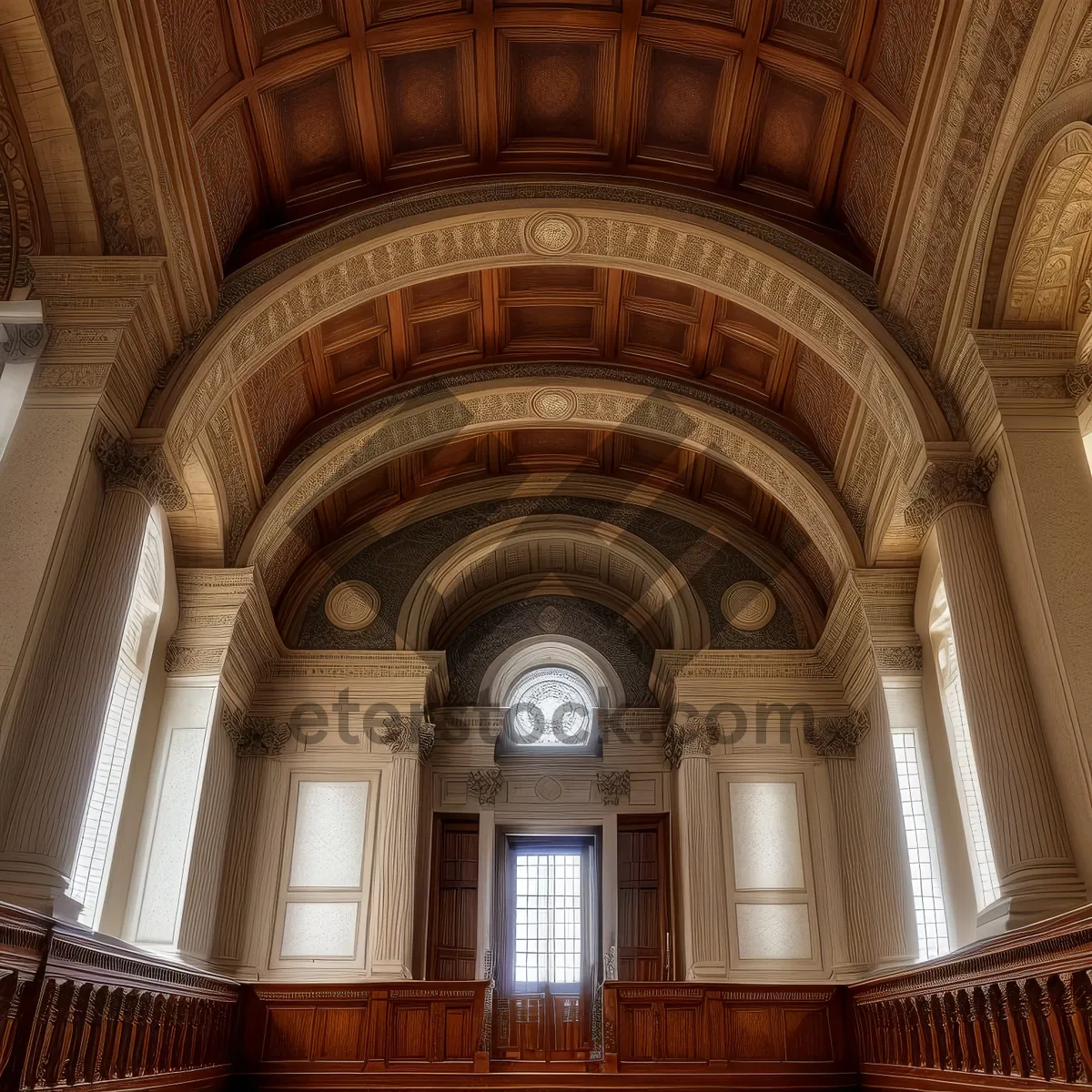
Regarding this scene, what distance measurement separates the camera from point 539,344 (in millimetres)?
14242

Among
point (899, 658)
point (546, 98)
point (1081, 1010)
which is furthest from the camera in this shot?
point (899, 658)

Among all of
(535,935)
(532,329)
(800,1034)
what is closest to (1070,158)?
(532,329)

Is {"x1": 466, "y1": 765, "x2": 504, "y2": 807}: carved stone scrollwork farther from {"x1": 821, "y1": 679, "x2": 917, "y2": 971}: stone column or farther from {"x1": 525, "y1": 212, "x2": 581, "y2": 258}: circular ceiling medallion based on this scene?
{"x1": 525, "y1": 212, "x2": 581, "y2": 258}: circular ceiling medallion

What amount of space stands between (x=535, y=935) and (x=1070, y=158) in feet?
42.2

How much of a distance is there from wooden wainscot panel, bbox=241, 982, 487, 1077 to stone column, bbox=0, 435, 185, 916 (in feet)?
12.2

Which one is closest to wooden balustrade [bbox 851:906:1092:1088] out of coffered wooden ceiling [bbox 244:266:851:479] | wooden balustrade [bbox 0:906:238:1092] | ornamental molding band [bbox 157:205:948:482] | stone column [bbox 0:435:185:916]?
ornamental molding band [bbox 157:205:948:482]

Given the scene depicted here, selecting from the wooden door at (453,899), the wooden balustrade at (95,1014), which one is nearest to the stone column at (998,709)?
the wooden balustrade at (95,1014)

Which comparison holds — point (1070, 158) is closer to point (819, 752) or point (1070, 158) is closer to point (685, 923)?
point (819, 752)

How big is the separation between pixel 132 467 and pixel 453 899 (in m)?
9.10

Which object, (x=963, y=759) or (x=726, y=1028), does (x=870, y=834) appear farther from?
(x=726, y=1028)

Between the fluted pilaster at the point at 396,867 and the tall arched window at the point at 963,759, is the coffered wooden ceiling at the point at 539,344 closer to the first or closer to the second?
the tall arched window at the point at 963,759

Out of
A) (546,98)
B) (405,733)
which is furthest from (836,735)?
(546,98)

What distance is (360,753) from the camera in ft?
47.7

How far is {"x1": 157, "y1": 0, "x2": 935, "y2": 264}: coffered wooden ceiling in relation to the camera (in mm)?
9594
